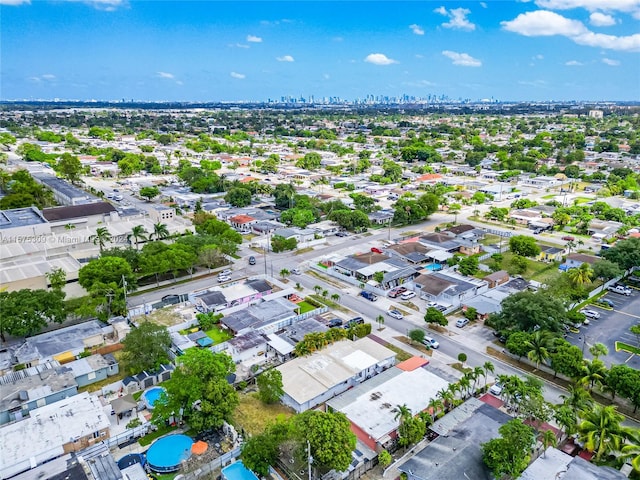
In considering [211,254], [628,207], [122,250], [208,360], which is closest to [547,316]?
[208,360]

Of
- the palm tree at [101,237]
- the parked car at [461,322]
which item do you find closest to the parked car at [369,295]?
the parked car at [461,322]

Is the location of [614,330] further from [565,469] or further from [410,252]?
[410,252]

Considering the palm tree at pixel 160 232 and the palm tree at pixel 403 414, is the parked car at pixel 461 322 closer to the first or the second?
the palm tree at pixel 403 414

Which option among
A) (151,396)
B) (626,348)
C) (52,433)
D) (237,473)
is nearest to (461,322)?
(626,348)

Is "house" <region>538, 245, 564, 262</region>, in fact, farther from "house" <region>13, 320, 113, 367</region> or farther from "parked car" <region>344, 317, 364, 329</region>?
"house" <region>13, 320, 113, 367</region>

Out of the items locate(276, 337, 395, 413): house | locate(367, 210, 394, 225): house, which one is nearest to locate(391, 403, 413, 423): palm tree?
locate(276, 337, 395, 413): house
